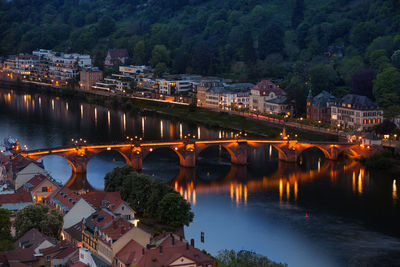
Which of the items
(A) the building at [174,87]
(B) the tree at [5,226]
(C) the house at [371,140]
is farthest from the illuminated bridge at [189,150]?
(A) the building at [174,87]

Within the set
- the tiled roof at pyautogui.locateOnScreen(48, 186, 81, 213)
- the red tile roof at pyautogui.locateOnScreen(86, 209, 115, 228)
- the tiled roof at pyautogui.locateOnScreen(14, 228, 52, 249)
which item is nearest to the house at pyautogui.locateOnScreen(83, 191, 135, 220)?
the tiled roof at pyautogui.locateOnScreen(48, 186, 81, 213)

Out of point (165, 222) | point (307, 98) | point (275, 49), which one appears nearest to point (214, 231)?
point (165, 222)

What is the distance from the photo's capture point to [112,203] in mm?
55031

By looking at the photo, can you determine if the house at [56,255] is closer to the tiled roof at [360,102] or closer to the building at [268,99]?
the tiled roof at [360,102]

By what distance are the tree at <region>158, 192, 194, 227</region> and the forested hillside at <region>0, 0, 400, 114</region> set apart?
54.4m

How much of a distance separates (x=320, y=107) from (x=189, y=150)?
1154 inches

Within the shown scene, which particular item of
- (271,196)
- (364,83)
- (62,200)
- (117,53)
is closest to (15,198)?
(62,200)

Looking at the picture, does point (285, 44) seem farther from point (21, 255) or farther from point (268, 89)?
point (21, 255)

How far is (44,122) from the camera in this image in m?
111

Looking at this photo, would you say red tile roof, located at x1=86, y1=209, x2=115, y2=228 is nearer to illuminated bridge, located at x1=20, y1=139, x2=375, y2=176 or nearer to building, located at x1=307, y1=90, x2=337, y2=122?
illuminated bridge, located at x1=20, y1=139, x2=375, y2=176

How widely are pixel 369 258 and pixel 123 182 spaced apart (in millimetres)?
22231

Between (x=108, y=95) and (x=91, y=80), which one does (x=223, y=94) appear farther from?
(x=91, y=80)

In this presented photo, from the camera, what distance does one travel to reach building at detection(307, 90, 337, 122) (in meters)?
104

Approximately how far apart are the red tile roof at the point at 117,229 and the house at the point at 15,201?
1170 centimetres
